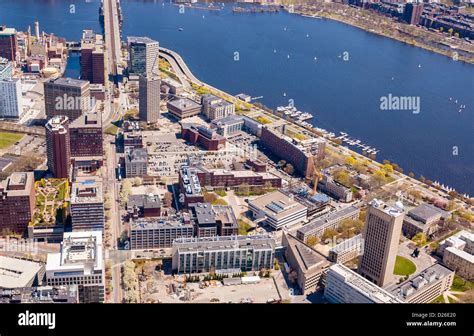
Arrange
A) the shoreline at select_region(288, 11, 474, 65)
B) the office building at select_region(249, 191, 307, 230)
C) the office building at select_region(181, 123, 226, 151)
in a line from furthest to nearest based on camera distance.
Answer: the shoreline at select_region(288, 11, 474, 65) → the office building at select_region(181, 123, 226, 151) → the office building at select_region(249, 191, 307, 230)

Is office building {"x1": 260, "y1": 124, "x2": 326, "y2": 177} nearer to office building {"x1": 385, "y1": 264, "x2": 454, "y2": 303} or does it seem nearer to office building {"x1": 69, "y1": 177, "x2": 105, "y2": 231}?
office building {"x1": 385, "y1": 264, "x2": 454, "y2": 303}

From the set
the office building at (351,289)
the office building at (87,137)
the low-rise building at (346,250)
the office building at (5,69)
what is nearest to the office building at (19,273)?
the office building at (87,137)

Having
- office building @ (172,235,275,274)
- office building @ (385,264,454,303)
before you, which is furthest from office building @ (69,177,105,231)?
office building @ (385,264,454,303)

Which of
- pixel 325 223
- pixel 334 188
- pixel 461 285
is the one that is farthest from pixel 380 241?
pixel 334 188

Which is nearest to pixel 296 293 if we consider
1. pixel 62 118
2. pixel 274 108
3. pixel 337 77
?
pixel 62 118

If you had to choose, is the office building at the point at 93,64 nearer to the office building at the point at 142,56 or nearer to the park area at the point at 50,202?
the office building at the point at 142,56

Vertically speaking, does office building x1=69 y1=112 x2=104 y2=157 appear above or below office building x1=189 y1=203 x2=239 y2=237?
above

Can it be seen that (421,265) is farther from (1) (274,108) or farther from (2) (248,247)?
(1) (274,108)
